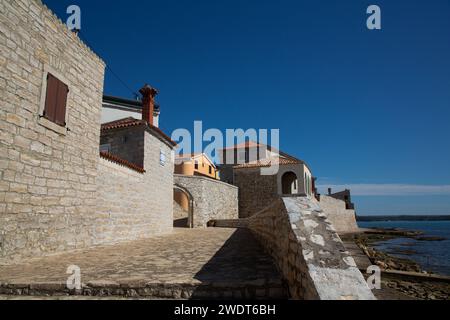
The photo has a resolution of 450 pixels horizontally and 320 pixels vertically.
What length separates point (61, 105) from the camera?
738 cm

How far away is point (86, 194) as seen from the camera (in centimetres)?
822

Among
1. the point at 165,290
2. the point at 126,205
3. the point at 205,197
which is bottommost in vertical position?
the point at 165,290

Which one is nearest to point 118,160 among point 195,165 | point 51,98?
point 51,98

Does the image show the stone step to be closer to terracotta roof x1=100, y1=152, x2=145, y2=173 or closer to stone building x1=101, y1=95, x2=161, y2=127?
terracotta roof x1=100, y1=152, x2=145, y2=173

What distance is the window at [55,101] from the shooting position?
6.87m

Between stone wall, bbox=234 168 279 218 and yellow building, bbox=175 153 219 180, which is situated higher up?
yellow building, bbox=175 153 219 180

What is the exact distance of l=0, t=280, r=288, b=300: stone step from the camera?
11.6 ft

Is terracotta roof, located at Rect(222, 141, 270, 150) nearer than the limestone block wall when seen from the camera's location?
No

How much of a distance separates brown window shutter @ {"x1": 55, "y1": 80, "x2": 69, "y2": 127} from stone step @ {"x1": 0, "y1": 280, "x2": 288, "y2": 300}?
446cm

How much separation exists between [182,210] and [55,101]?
67.7 feet

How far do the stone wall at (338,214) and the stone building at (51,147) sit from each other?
27090 mm

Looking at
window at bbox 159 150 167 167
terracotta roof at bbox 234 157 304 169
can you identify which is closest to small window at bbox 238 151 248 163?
terracotta roof at bbox 234 157 304 169

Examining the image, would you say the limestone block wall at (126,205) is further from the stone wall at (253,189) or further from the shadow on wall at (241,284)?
the stone wall at (253,189)

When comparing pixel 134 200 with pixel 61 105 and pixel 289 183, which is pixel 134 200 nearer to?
pixel 61 105
